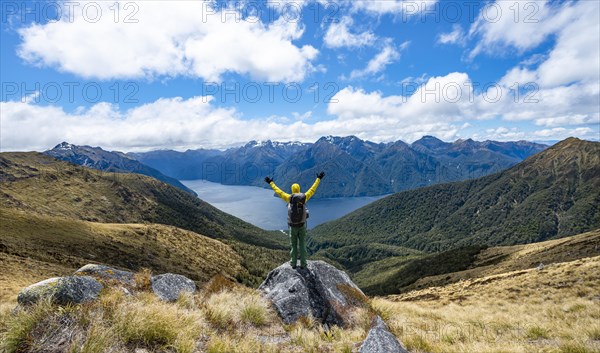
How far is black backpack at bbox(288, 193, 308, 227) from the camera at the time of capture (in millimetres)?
13859

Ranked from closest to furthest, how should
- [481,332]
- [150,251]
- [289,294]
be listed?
[481,332]
[289,294]
[150,251]

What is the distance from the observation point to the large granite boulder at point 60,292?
8344mm

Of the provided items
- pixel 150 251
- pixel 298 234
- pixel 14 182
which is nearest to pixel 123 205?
pixel 14 182

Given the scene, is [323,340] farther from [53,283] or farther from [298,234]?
[53,283]

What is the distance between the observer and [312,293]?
13352 millimetres

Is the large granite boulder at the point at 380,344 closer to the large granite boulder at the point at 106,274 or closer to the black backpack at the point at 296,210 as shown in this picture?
the black backpack at the point at 296,210

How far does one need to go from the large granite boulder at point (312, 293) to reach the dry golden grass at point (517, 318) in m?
1.68

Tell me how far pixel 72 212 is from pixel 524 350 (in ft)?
502

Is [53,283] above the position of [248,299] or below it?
above

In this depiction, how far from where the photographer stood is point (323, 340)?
9711mm

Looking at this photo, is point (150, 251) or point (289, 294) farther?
point (150, 251)

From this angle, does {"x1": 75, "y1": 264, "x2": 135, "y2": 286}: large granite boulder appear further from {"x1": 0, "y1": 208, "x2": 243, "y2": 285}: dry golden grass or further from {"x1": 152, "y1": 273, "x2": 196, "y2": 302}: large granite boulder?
{"x1": 0, "y1": 208, "x2": 243, "y2": 285}: dry golden grass

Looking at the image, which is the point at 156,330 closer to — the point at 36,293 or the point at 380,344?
the point at 36,293

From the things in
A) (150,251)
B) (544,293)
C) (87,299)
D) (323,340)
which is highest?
(87,299)
